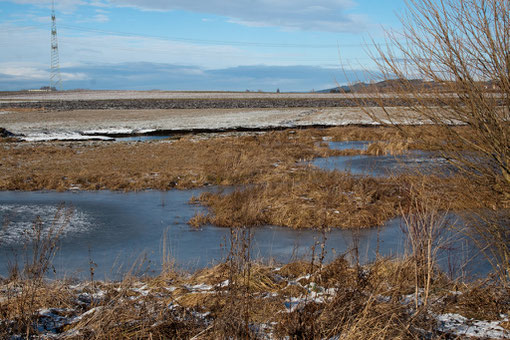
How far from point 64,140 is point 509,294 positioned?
29.6 meters

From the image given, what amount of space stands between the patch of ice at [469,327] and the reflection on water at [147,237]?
1963 mm

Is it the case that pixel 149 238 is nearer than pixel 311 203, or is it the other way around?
pixel 149 238

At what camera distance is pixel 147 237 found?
1061cm

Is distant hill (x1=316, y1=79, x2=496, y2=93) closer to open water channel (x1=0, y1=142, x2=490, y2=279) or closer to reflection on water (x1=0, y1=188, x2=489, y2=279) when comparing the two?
open water channel (x1=0, y1=142, x2=490, y2=279)

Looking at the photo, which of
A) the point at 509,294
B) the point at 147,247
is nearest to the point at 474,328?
the point at 509,294

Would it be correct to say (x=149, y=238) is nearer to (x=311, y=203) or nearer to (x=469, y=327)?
(x=311, y=203)

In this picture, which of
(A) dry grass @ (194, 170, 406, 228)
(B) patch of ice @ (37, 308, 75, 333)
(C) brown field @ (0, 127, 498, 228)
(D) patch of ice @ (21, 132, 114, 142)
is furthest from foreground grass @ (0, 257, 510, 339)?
(D) patch of ice @ (21, 132, 114, 142)

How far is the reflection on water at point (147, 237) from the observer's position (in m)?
8.64

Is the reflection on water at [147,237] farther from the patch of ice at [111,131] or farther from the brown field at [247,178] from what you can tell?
the patch of ice at [111,131]

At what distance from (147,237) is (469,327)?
24.2ft

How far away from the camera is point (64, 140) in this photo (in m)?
30.5

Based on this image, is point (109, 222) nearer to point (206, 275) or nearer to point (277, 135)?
point (206, 275)

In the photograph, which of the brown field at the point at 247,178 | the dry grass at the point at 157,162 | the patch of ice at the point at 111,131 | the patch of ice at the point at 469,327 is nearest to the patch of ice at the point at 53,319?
the brown field at the point at 247,178

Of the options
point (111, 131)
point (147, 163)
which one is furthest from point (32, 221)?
point (111, 131)
